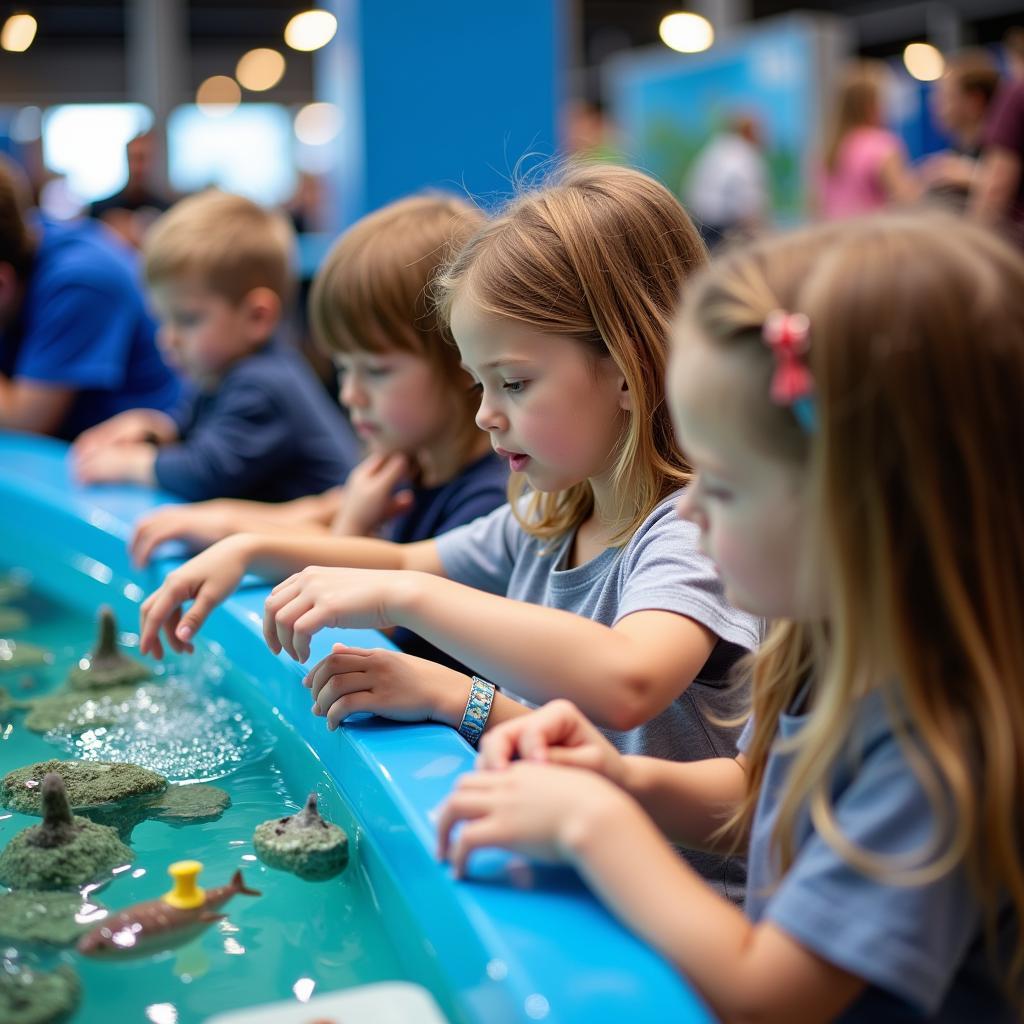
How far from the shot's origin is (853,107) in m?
6.45

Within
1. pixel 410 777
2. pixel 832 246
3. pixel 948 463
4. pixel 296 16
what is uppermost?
pixel 296 16

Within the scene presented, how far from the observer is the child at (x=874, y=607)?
78cm

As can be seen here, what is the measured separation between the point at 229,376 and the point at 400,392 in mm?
840

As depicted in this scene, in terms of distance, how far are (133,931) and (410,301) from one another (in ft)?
3.57

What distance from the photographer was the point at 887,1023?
84 cm

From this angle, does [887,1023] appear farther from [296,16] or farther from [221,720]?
[296,16]

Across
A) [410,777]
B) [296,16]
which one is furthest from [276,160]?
[410,777]

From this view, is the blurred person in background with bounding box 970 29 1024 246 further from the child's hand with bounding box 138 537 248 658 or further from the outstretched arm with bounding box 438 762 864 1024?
the outstretched arm with bounding box 438 762 864 1024

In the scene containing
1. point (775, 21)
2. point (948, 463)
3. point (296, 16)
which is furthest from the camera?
point (775, 21)

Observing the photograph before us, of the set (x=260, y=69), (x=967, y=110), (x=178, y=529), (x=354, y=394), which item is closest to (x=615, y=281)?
(x=354, y=394)

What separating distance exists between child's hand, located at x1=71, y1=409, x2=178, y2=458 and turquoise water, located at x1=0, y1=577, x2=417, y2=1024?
3.61ft

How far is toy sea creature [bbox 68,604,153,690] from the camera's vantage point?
1637 mm

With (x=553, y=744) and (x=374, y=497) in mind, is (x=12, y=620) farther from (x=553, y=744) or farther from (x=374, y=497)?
(x=553, y=744)

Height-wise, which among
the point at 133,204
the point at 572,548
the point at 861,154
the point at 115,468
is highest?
the point at 861,154
